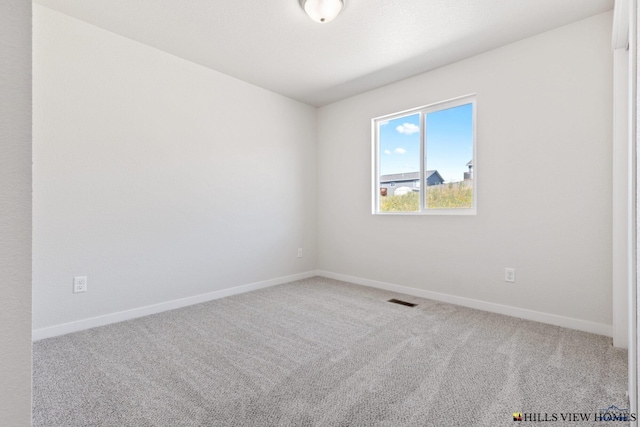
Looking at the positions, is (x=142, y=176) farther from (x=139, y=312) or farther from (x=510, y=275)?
(x=510, y=275)

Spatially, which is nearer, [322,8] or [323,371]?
[323,371]

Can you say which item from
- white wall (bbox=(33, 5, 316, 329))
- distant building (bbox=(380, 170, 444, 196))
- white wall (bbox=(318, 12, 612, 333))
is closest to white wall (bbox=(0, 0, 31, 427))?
white wall (bbox=(33, 5, 316, 329))

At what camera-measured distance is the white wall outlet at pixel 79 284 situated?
2348 millimetres

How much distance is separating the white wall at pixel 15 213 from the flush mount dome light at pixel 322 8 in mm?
1857

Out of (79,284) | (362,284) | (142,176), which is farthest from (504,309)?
(79,284)

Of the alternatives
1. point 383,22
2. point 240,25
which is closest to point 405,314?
point 383,22

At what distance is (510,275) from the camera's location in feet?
8.70

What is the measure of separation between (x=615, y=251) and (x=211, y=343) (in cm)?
286

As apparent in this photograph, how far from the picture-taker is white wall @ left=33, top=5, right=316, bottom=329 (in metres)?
2.25

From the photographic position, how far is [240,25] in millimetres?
2391

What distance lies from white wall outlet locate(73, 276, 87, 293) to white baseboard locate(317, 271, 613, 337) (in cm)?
277

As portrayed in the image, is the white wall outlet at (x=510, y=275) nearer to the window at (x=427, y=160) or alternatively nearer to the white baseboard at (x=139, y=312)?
the window at (x=427, y=160)

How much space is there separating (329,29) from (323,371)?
2.53 metres

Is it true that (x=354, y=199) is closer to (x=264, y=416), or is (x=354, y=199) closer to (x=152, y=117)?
(x=152, y=117)
